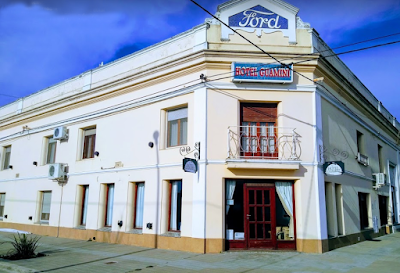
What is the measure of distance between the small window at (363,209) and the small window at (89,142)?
12224 mm

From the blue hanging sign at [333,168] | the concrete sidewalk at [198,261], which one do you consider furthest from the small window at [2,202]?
the blue hanging sign at [333,168]

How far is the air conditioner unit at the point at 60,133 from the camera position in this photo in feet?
55.2

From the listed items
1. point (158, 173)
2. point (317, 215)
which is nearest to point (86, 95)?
point (158, 173)

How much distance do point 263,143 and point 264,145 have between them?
0.08 m

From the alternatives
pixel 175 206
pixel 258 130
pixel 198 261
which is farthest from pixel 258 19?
pixel 198 261

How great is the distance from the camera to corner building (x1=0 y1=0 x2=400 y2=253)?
11469mm

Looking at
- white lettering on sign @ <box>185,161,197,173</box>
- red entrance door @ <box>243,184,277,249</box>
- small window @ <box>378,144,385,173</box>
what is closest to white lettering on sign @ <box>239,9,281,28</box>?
white lettering on sign @ <box>185,161,197,173</box>

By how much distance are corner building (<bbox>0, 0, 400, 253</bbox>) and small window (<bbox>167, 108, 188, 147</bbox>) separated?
1.6 inches

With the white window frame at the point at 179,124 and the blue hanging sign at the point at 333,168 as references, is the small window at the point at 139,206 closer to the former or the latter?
the white window frame at the point at 179,124

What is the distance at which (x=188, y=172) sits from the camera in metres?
11.8

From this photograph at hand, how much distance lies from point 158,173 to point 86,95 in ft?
19.6

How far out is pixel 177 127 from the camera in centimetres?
1315

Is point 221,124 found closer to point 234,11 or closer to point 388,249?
point 234,11

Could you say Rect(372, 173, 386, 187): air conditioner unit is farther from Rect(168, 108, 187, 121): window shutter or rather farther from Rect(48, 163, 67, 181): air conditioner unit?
Rect(48, 163, 67, 181): air conditioner unit
